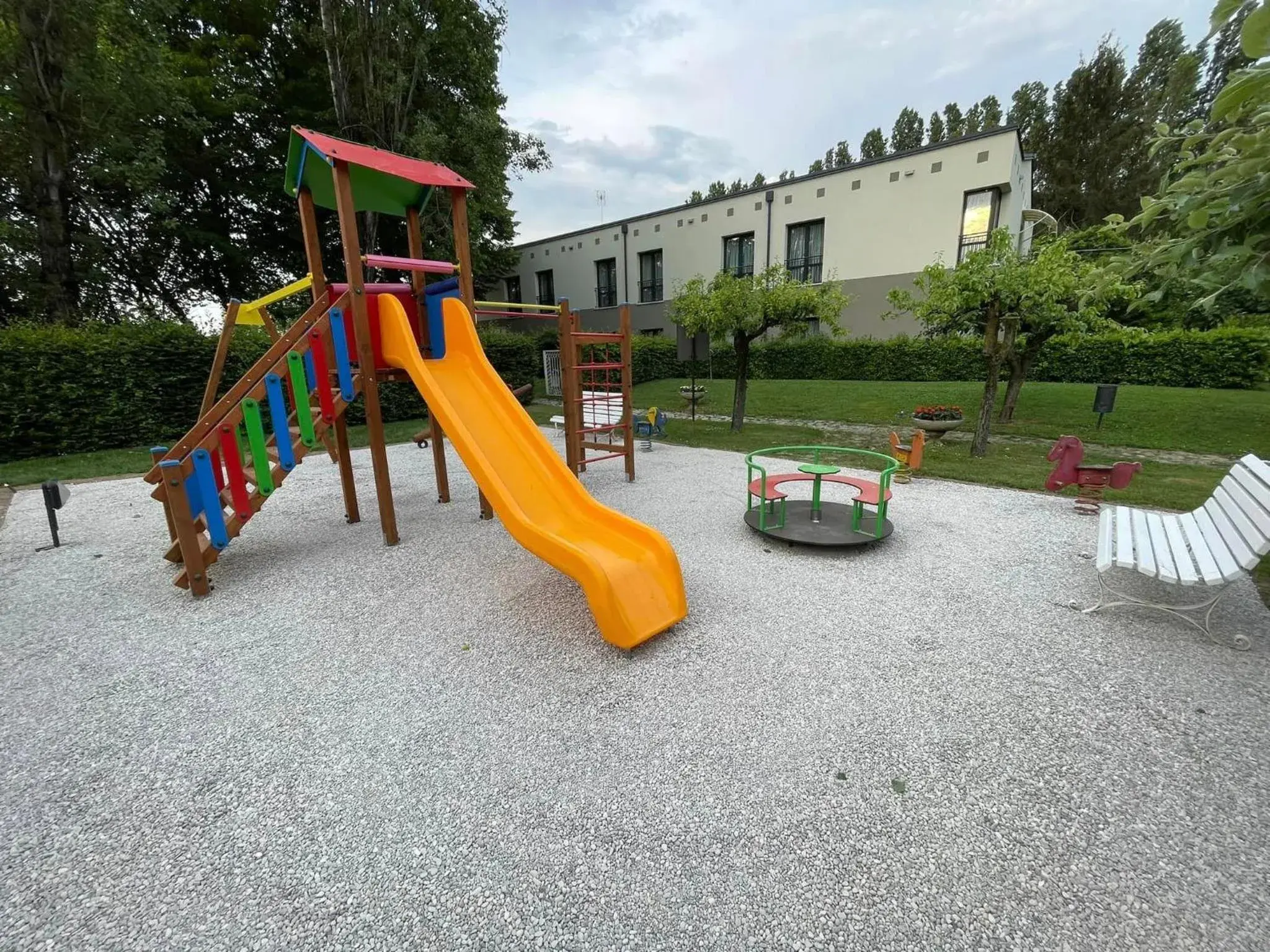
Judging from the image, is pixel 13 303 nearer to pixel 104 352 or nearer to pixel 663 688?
pixel 104 352

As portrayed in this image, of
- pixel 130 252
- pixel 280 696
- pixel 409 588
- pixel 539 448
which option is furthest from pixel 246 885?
pixel 130 252

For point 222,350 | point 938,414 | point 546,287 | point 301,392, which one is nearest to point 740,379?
point 938,414

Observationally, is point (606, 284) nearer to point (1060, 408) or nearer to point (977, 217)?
point (977, 217)

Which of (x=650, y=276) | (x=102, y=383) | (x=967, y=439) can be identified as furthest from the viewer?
(x=650, y=276)

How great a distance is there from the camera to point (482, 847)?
72.2 inches

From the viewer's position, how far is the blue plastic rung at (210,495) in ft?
12.3

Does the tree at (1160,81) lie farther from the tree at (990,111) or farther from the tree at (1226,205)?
the tree at (1226,205)

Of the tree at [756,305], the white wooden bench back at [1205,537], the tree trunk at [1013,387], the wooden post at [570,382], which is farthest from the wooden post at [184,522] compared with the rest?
the tree trunk at [1013,387]

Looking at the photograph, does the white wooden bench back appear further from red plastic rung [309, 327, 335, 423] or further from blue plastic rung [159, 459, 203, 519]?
blue plastic rung [159, 459, 203, 519]

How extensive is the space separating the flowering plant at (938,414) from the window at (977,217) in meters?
9.46

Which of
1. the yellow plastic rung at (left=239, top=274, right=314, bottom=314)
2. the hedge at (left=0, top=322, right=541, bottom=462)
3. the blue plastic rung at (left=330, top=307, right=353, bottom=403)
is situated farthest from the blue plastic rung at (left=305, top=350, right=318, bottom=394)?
the hedge at (left=0, top=322, right=541, bottom=462)

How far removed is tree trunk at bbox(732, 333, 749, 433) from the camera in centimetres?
980

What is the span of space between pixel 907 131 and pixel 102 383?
63431 mm

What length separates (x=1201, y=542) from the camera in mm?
3285
